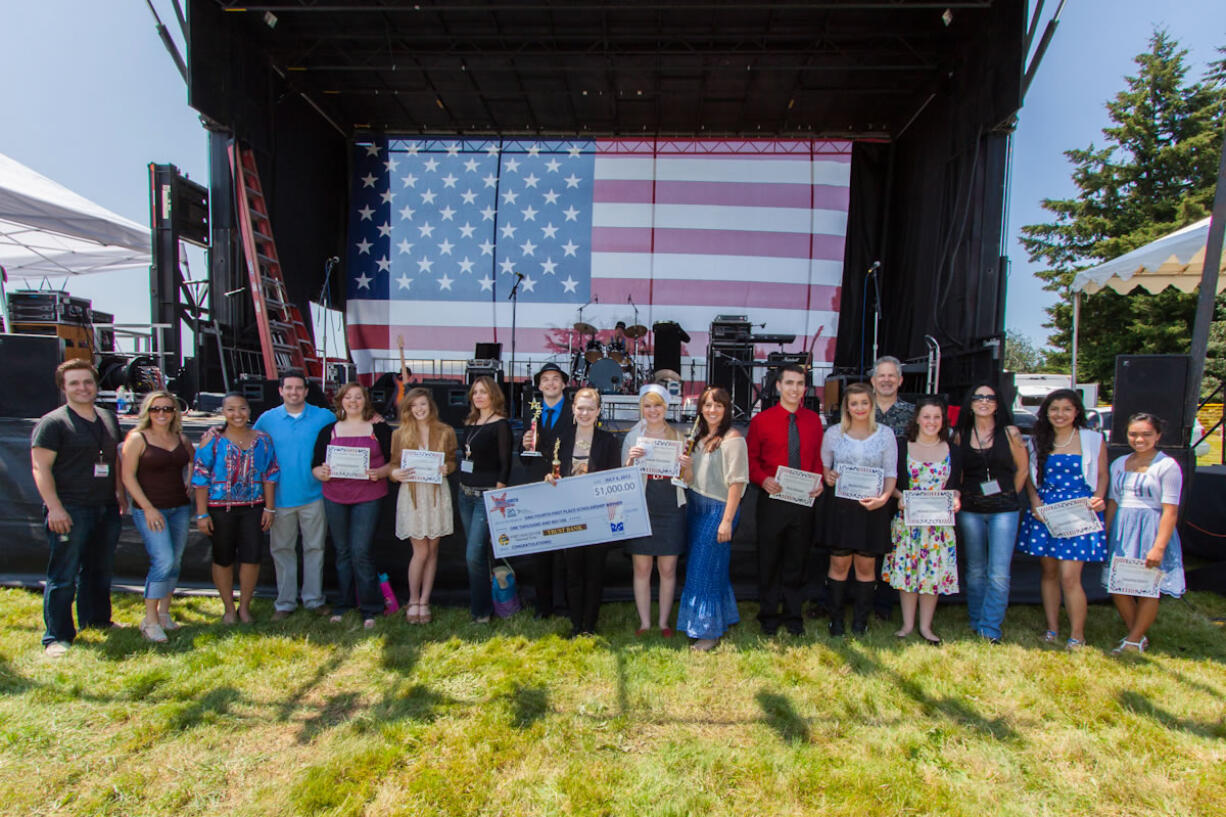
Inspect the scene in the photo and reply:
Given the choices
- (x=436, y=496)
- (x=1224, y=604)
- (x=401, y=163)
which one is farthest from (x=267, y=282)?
(x=1224, y=604)

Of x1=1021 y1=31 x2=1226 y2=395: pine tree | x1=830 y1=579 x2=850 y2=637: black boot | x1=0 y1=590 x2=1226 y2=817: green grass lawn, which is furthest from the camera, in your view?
x1=1021 y1=31 x2=1226 y2=395: pine tree

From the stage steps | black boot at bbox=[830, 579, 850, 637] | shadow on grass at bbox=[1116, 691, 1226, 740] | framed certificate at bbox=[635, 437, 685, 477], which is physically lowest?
shadow on grass at bbox=[1116, 691, 1226, 740]

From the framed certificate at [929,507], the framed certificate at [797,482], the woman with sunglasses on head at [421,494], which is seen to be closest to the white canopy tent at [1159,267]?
the framed certificate at [929,507]

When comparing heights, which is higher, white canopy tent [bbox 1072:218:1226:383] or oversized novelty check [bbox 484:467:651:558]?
white canopy tent [bbox 1072:218:1226:383]

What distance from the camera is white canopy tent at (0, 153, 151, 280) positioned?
323 inches

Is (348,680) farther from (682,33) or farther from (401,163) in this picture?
(401,163)

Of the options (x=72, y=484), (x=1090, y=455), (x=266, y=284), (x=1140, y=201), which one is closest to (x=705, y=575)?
(x=1090, y=455)

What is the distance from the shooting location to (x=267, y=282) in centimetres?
828

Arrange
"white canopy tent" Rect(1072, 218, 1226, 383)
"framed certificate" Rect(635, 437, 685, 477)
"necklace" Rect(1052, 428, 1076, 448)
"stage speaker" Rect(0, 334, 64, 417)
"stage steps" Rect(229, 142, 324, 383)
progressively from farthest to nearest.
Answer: "stage steps" Rect(229, 142, 324, 383) → "white canopy tent" Rect(1072, 218, 1226, 383) → "stage speaker" Rect(0, 334, 64, 417) → "necklace" Rect(1052, 428, 1076, 448) → "framed certificate" Rect(635, 437, 685, 477)

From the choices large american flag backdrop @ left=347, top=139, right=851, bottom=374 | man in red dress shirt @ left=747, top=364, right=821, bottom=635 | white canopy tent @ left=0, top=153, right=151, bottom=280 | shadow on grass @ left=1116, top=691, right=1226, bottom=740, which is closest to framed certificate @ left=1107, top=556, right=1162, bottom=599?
shadow on grass @ left=1116, top=691, right=1226, bottom=740

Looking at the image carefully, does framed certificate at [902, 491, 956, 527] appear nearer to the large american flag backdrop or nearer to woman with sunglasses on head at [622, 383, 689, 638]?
woman with sunglasses on head at [622, 383, 689, 638]

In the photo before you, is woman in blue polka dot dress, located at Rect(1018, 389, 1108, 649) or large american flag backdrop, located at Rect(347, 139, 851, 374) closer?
woman in blue polka dot dress, located at Rect(1018, 389, 1108, 649)

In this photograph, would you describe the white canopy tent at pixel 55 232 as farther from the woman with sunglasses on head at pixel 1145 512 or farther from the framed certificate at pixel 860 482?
the woman with sunglasses on head at pixel 1145 512

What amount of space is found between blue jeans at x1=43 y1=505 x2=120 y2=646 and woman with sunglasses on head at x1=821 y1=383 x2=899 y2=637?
14.0 feet
